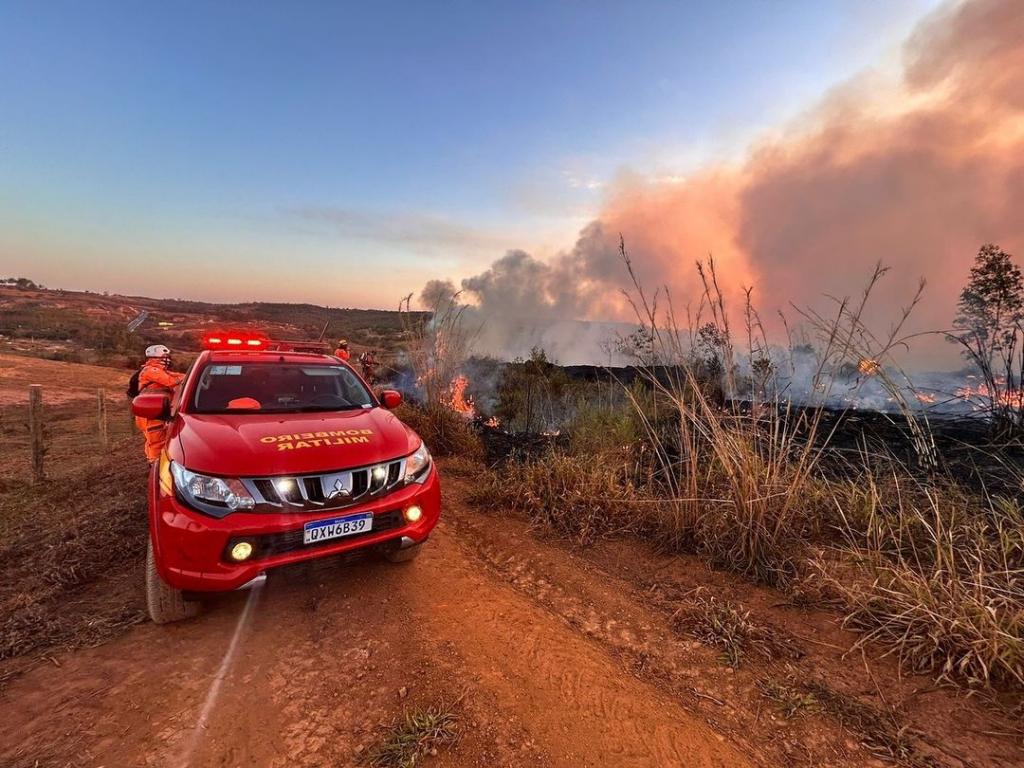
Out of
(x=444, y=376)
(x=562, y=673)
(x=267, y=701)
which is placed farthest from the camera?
(x=444, y=376)

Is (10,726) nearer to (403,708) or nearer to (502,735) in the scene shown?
(403,708)

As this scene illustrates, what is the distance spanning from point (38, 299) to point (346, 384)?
53.0m

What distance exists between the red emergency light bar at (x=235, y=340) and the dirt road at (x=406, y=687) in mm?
2744

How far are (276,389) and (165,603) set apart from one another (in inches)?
71.0

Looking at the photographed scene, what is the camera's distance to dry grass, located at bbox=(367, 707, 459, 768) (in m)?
1.92

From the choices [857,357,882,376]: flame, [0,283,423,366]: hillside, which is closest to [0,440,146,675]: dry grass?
[857,357,882,376]: flame

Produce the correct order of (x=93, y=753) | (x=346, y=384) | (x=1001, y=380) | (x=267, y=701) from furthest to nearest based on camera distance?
(x=1001, y=380) < (x=346, y=384) < (x=267, y=701) < (x=93, y=753)

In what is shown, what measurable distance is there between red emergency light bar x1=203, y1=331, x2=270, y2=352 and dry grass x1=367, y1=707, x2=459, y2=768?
3922 mm

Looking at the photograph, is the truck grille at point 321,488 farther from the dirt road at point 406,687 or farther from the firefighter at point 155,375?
the firefighter at point 155,375

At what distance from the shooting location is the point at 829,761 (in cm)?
197

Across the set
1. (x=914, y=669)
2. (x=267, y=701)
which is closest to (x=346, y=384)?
(x=267, y=701)

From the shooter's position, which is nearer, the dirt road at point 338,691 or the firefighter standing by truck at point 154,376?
the dirt road at point 338,691

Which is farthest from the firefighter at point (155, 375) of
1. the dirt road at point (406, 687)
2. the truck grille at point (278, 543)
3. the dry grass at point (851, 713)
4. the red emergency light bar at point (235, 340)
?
the dry grass at point (851, 713)

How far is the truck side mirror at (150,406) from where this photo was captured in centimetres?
326
